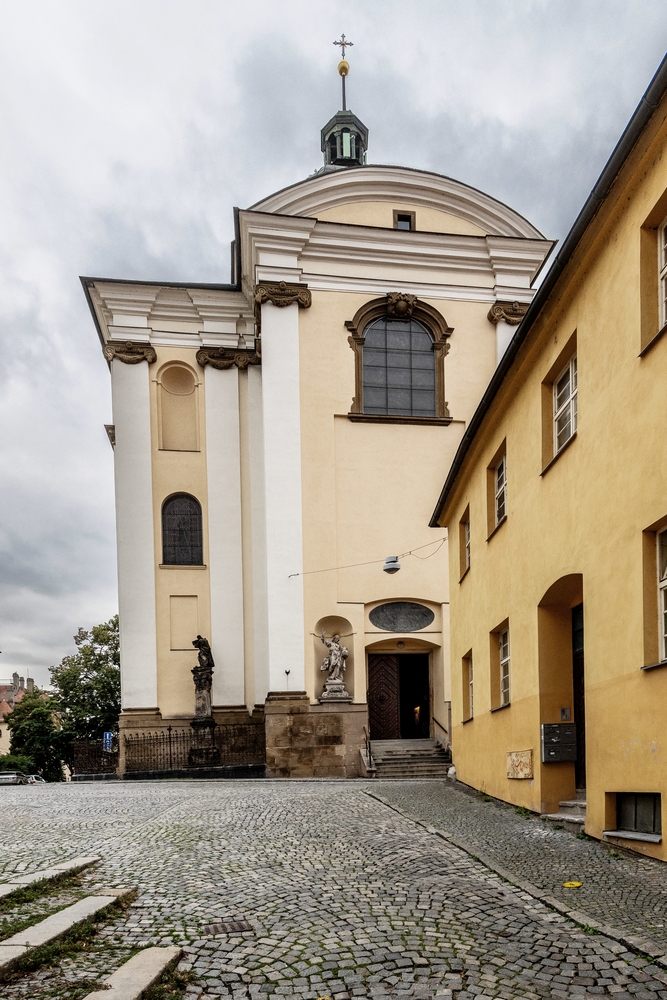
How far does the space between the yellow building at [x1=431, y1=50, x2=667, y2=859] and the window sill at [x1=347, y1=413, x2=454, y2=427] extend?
1315 cm

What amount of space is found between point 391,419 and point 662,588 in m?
19.4

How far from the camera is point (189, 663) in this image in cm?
2723

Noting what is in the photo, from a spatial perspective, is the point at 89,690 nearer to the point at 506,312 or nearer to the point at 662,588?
the point at 506,312

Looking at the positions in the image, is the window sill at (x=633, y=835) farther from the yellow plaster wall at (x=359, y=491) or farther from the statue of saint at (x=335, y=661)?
the yellow plaster wall at (x=359, y=491)

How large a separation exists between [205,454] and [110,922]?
23.7 metres

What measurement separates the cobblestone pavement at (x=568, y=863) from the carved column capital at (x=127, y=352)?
20.0m

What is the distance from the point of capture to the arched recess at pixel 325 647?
24.8 meters

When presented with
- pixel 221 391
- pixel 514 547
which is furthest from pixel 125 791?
pixel 221 391

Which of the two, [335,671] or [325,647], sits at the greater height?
[325,647]

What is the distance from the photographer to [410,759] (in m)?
23.4

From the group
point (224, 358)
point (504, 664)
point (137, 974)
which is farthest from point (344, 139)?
point (137, 974)

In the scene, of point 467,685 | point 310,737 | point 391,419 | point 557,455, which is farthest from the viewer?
point 391,419

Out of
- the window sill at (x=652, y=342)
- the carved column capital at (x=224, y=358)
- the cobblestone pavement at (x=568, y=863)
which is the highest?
the carved column capital at (x=224, y=358)

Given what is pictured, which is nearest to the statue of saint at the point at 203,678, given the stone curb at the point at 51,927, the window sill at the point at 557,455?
the window sill at the point at 557,455
